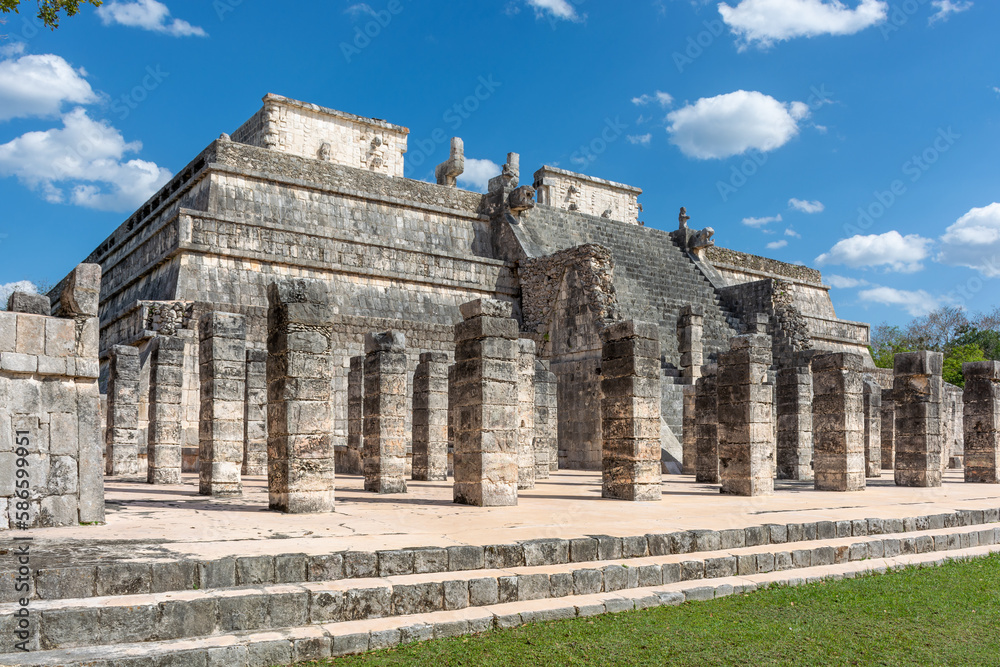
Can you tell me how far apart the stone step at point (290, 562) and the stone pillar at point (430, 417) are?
7.75 meters

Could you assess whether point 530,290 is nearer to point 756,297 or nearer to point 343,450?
point 756,297

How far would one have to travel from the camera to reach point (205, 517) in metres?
8.20

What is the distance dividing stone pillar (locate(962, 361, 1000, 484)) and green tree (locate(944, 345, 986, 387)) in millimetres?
20652

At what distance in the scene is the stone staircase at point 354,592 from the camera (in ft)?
15.5

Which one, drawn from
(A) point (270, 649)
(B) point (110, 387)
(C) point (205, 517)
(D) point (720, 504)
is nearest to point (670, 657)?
(A) point (270, 649)

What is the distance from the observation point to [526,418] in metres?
13.1

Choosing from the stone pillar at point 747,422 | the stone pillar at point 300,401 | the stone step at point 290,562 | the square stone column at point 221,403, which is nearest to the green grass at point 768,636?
the stone step at point 290,562

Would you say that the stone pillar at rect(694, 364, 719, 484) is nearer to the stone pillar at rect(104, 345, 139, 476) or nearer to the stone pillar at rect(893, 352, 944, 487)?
the stone pillar at rect(893, 352, 944, 487)

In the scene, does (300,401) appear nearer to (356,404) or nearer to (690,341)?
(356,404)

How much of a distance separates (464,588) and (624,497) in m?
5.70

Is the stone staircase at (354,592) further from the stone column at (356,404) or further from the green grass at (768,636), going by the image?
the stone column at (356,404)

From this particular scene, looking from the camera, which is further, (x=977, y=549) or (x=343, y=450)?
(x=343, y=450)

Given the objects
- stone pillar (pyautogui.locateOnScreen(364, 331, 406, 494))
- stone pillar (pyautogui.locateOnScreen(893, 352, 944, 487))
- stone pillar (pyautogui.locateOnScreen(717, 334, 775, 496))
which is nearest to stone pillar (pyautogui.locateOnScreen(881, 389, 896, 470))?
stone pillar (pyautogui.locateOnScreen(893, 352, 944, 487))

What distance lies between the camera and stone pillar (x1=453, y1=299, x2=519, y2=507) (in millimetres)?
10211
